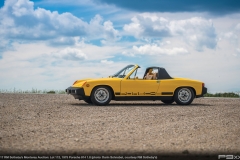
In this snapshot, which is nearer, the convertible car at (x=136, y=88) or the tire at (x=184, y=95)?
the convertible car at (x=136, y=88)

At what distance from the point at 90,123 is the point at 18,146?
2918mm

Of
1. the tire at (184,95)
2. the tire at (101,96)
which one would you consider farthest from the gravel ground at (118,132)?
the tire at (184,95)

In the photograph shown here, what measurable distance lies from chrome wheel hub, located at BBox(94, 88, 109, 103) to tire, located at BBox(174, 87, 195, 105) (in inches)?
103

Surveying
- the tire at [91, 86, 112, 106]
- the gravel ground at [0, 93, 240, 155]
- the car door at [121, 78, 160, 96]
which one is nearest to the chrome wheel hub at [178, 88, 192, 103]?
the car door at [121, 78, 160, 96]

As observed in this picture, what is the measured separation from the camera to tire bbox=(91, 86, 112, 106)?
49.4 ft

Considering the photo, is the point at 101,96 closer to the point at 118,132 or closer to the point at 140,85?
the point at 140,85

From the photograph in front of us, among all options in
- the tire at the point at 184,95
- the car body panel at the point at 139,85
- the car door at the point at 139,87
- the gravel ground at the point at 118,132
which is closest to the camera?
the gravel ground at the point at 118,132

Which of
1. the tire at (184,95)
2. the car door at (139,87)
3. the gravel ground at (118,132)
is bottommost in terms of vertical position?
the gravel ground at (118,132)

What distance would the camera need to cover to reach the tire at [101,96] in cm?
1505

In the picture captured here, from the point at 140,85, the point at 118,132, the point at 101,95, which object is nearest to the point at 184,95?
the point at 140,85

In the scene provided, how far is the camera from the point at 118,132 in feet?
29.7

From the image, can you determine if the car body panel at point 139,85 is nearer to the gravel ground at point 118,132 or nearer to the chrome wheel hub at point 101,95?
the chrome wheel hub at point 101,95

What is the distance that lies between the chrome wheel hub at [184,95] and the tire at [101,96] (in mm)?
2682

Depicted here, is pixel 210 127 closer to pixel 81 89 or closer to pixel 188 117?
pixel 188 117
